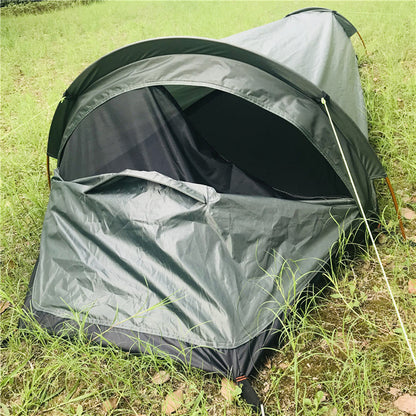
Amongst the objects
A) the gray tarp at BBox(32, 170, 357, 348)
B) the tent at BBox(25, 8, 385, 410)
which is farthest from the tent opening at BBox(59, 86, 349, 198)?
the gray tarp at BBox(32, 170, 357, 348)

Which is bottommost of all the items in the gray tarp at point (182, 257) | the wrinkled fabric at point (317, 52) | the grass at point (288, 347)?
the grass at point (288, 347)

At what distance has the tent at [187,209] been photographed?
165 centimetres

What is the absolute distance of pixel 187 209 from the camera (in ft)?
5.88

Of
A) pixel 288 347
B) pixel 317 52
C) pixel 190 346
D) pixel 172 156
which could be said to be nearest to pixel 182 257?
pixel 190 346

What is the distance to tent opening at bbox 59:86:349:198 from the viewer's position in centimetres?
223

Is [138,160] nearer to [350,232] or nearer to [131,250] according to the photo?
[131,250]

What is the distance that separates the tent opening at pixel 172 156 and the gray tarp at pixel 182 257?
291 mm

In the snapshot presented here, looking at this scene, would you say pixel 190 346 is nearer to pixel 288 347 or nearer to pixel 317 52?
pixel 288 347

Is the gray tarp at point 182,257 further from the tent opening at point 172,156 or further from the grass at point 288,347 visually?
the tent opening at point 172,156

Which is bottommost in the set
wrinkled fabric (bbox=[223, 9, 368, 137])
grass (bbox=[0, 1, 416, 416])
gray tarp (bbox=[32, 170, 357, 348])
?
grass (bbox=[0, 1, 416, 416])

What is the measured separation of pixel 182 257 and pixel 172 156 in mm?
706

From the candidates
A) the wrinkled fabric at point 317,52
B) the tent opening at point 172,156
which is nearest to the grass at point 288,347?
the wrinkled fabric at point 317,52

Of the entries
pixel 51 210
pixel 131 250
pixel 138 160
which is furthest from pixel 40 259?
pixel 138 160

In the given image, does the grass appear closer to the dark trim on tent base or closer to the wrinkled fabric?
the dark trim on tent base
